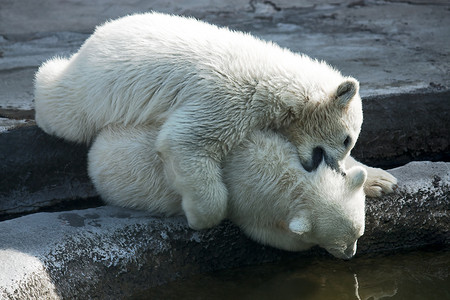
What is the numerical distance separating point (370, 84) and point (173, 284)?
92.3 inches

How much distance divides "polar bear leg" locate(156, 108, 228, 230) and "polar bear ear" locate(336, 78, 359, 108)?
57 cm

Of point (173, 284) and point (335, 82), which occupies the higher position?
point (335, 82)

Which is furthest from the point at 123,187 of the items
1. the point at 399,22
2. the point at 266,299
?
the point at 399,22

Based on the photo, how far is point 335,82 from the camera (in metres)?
3.13

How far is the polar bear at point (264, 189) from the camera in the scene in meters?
2.89

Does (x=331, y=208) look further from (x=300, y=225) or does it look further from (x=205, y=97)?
(x=205, y=97)

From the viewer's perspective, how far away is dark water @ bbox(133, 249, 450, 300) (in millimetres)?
3117

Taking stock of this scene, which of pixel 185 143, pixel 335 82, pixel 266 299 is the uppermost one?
pixel 335 82

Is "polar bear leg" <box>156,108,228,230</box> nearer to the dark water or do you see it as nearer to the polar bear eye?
the dark water

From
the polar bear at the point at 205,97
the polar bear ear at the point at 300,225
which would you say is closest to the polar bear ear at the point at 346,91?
the polar bear at the point at 205,97

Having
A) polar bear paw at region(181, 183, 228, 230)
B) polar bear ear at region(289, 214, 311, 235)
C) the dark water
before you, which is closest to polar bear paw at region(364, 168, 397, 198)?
the dark water

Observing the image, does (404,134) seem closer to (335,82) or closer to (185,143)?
(335,82)

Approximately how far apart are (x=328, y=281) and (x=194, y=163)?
3.06 ft

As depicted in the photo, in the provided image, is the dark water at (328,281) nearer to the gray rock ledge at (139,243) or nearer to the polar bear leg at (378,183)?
the gray rock ledge at (139,243)
